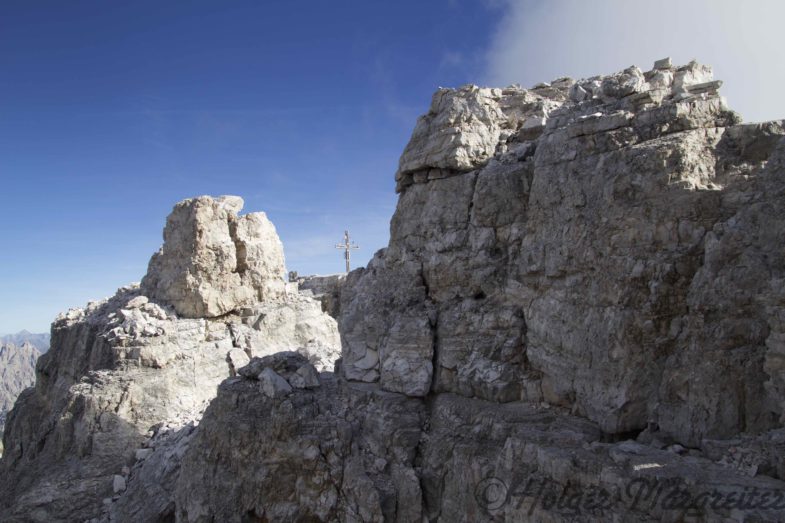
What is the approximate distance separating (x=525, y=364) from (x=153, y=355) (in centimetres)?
1577

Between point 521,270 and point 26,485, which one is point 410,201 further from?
point 26,485

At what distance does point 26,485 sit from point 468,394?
16870mm

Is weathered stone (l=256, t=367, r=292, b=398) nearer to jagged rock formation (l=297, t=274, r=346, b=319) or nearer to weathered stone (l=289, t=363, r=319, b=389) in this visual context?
weathered stone (l=289, t=363, r=319, b=389)

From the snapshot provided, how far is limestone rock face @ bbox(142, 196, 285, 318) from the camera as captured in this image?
2355 cm

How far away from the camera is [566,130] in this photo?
11492 millimetres

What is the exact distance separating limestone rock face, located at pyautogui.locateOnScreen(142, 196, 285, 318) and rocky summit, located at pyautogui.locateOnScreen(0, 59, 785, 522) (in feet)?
13.8

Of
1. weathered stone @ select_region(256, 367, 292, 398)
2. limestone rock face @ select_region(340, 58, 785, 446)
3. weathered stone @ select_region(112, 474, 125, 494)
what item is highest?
limestone rock face @ select_region(340, 58, 785, 446)

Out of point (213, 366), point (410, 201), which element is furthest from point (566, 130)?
point (213, 366)

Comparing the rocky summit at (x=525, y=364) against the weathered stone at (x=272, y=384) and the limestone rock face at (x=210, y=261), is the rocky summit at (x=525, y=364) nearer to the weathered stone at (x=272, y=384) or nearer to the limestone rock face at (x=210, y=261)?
the weathered stone at (x=272, y=384)

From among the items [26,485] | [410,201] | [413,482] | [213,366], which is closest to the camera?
[413,482]

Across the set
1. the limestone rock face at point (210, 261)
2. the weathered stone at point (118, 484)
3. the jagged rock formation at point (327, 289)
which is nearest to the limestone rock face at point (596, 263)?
the weathered stone at point (118, 484)

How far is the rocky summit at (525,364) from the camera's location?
27.1ft

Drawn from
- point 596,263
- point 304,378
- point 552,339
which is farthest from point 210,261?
point 596,263

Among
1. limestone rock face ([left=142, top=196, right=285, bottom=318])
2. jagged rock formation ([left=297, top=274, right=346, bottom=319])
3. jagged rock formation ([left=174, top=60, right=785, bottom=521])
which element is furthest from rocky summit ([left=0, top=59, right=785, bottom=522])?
jagged rock formation ([left=297, top=274, right=346, bottom=319])
